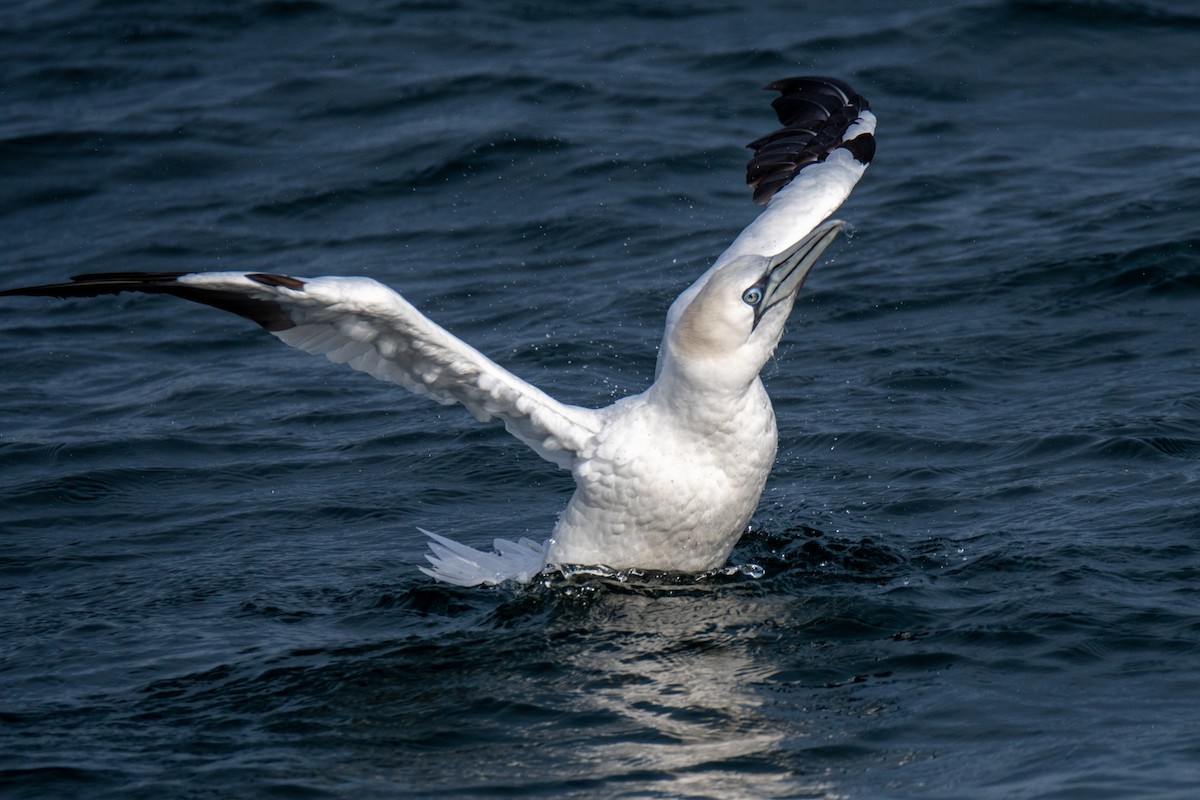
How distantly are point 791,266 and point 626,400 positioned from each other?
1.04 metres

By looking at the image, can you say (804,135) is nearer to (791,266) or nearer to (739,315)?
(791,266)

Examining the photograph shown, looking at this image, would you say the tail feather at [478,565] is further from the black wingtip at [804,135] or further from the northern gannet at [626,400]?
the black wingtip at [804,135]

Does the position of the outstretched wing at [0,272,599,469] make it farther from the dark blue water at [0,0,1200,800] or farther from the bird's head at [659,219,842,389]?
the dark blue water at [0,0,1200,800]

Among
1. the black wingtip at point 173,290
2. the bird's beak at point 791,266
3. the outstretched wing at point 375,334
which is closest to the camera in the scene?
the black wingtip at point 173,290

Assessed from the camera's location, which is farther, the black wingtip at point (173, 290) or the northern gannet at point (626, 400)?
the northern gannet at point (626, 400)

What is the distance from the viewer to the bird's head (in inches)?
274

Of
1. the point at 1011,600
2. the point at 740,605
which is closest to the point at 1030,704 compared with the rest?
the point at 1011,600

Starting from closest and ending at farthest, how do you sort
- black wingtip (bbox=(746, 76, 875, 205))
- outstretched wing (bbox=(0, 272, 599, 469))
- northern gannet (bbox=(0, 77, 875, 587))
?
outstretched wing (bbox=(0, 272, 599, 469))
northern gannet (bbox=(0, 77, 875, 587))
black wingtip (bbox=(746, 76, 875, 205))

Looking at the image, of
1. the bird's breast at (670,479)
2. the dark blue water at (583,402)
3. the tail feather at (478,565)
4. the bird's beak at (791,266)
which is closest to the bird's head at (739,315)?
the bird's beak at (791,266)

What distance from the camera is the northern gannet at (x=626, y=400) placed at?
22.7ft

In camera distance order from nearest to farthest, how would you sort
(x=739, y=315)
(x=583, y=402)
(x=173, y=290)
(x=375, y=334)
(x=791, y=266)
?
(x=173, y=290) < (x=739, y=315) < (x=791, y=266) < (x=375, y=334) < (x=583, y=402)

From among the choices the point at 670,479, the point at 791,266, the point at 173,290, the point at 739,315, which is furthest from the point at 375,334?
the point at 791,266

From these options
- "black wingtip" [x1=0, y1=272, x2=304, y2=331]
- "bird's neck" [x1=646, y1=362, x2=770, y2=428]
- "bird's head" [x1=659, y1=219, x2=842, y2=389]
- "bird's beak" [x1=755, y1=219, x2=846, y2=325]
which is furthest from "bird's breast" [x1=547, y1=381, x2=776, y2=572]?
"black wingtip" [x1=0, y1=272, x2=304, y2=331]

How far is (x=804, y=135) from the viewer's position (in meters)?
9.21
